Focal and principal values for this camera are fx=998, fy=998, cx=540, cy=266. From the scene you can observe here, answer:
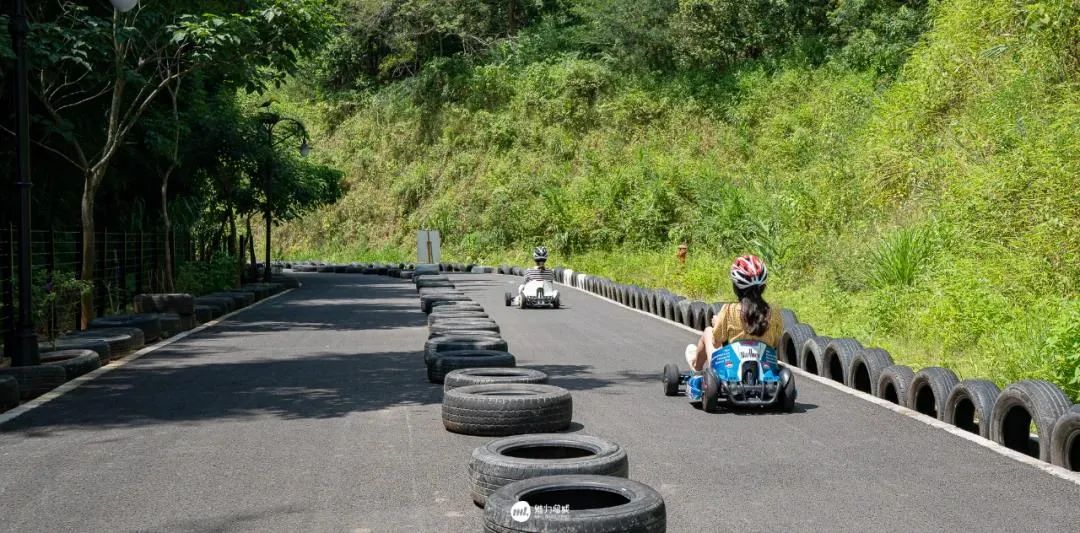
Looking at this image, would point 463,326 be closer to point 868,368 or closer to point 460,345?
point 460,345

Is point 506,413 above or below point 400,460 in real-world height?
above

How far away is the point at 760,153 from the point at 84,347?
129ft

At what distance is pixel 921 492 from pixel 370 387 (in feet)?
21.2

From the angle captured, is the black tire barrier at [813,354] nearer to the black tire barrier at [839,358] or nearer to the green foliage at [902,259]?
the black tire barrier at [839,358]

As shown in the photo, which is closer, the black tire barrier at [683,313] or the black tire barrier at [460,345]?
the black tire barrier at [460,345]

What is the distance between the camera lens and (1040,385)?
7125 mm

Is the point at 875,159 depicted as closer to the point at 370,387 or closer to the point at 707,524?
the point at 370,387

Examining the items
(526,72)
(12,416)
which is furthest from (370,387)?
(526,72)

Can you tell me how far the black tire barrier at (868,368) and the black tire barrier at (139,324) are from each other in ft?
34.9

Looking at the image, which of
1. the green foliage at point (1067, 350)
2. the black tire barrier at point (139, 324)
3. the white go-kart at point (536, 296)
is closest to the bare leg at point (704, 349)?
the green foliage at point (1067, 350)

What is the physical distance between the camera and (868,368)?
1005cm

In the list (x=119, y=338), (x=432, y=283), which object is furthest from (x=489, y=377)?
(x=432, y=283)

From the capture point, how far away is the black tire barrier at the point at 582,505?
15.3 feet

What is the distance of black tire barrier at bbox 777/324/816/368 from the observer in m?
12.1
